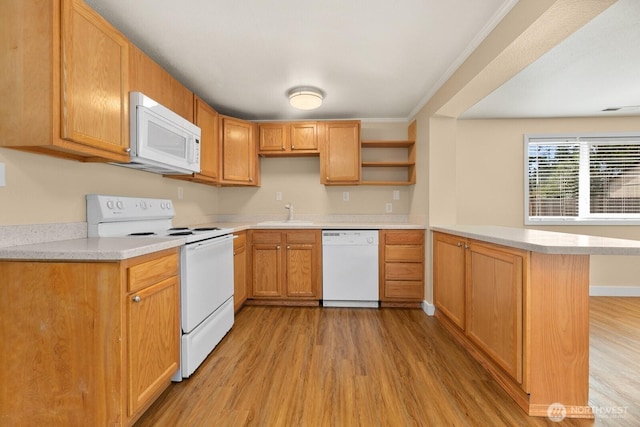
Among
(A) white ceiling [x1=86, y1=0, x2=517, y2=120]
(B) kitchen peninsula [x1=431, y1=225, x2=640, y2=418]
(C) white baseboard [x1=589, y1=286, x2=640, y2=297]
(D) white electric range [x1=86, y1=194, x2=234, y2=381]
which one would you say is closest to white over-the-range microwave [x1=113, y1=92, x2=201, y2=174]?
(D) white electric range [x1=86, y1=194, x2=234, y2=381]

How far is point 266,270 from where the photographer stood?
307 centimetres

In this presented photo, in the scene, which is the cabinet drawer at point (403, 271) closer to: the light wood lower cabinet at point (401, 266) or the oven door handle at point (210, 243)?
the light wood lower cabinet at point (401, 266)

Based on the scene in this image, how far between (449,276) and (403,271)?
2.06 ft

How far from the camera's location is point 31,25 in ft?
4.17

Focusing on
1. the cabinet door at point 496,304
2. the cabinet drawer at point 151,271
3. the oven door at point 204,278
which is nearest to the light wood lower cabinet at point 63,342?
the cabinet drawer at point 151,271

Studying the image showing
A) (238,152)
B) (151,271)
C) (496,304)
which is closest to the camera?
(151,271)

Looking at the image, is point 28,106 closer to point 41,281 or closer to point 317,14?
point 41,281

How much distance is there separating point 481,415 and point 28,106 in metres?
2.64

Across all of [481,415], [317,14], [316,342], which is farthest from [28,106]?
[481,415]

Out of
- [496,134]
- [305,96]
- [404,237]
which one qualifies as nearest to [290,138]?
[305,96]

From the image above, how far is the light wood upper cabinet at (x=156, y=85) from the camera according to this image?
1.76 metres

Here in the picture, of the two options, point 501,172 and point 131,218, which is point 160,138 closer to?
point 131,218

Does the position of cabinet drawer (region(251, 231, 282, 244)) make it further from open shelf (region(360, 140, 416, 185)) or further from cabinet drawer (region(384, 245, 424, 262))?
open shelf (region(360, 140, 416, 185))

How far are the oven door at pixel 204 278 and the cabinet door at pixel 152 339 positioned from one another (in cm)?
6
